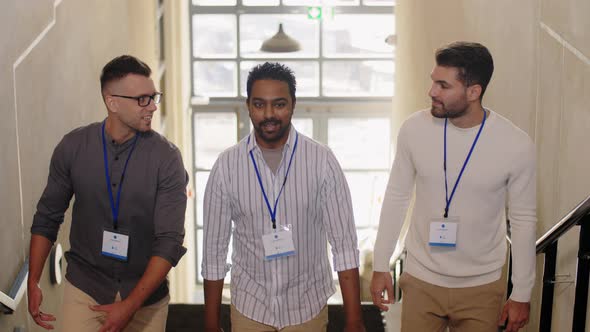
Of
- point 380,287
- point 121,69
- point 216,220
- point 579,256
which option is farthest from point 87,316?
point 579,256

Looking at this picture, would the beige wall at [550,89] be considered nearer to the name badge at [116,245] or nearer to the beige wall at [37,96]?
the name badge at [116,245]

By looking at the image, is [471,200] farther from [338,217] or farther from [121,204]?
[121,204]

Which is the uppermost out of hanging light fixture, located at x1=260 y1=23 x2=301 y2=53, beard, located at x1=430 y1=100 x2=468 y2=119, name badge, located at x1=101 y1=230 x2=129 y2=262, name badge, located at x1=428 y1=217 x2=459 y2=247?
hanging light fixture, located at x1=260 y1=23 x2=301 y2=53

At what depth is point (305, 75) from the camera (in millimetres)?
13102

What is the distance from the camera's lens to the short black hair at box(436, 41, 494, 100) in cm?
320

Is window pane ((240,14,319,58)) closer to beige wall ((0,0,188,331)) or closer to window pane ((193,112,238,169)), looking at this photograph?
window pane ((193,112,238,169))

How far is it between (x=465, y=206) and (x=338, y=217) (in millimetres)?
531

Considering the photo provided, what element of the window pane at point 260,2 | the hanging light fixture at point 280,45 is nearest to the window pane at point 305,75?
the window pane at point 260,2

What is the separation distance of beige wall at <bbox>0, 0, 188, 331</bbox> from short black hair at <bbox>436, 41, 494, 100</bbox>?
7.04 feet

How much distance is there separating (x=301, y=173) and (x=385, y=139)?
10102 mm

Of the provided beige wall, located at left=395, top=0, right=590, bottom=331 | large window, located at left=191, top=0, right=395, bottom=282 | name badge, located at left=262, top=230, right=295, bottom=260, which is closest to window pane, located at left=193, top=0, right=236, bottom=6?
large window, located at left=191, top=0, right=395, bottom=282

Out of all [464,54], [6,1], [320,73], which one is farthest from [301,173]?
[320,73]

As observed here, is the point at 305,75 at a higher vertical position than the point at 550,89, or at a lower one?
higher

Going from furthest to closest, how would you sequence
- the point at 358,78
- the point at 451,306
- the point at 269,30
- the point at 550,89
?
the point at 358,78 < the point at 269,30 < the point at 550,89 < the point at 451,306
